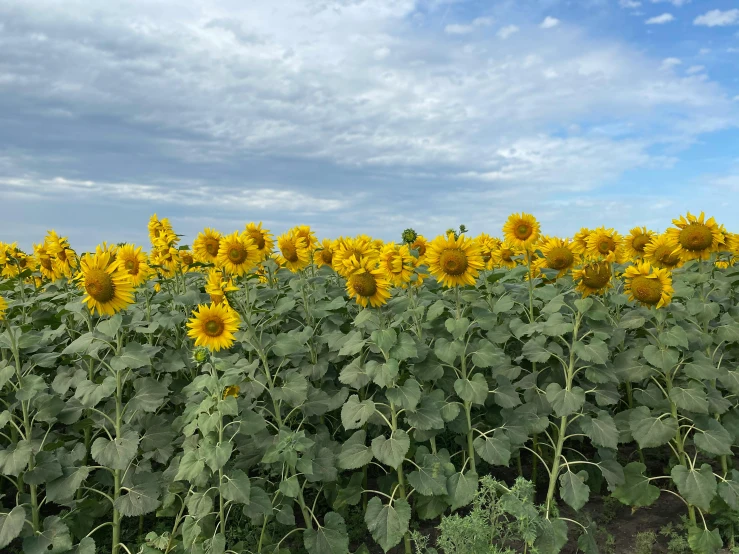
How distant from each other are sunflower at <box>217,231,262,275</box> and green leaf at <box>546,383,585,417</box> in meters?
2.85

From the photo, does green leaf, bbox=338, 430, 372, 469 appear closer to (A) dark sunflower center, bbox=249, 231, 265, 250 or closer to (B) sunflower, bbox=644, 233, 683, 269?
(A) dark sunflower center, bbox=249, 231, 265, 250

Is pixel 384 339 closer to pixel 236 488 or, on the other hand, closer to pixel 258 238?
pixel 236 488

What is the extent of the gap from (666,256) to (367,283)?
11.2 ft

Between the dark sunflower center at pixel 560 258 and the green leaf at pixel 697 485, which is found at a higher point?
the dark sunflower center at pixel 560 258

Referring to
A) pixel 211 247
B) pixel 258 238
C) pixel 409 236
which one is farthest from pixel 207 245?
pixel 409 236

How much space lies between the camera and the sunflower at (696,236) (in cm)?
564

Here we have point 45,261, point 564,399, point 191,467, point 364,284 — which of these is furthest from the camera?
point 45,261

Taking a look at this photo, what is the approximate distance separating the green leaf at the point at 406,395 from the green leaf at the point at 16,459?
3.08 m

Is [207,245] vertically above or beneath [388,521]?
above

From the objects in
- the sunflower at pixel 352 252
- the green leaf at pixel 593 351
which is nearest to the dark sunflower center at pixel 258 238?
the sunflower at pixel 352 252

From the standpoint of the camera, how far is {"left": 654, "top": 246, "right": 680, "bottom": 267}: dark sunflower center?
5.89 m

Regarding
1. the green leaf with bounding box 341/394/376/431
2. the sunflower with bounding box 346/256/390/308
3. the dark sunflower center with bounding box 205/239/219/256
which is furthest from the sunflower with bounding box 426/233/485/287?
the dark sunflower center with bounding box 205/239/219/256

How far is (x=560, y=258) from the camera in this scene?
6031 mm

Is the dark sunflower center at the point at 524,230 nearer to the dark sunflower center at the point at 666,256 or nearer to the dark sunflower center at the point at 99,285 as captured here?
the dark sunflower center at the point at 666,256
